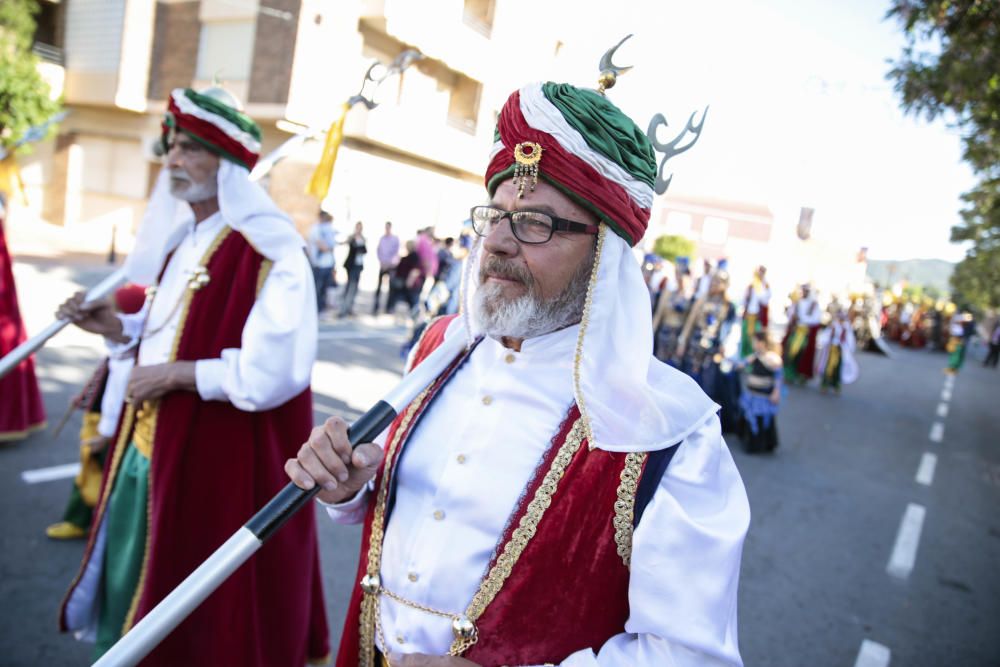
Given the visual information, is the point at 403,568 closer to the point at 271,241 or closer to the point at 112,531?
the point at 271,241

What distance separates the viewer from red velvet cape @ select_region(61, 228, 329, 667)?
2633 millimetres

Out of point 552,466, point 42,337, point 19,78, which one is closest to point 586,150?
point 552,466

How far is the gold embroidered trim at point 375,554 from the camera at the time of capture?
5.80ft

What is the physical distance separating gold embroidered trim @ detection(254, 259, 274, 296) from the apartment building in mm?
15771

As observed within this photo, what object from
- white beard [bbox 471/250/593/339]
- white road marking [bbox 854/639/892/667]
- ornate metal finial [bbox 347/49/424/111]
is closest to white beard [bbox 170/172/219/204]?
ornate metal finial [bbox 347/49/424/111]

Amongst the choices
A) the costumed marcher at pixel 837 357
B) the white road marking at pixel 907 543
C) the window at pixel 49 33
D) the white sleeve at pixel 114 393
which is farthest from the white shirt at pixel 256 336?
the window at pixel 49 33

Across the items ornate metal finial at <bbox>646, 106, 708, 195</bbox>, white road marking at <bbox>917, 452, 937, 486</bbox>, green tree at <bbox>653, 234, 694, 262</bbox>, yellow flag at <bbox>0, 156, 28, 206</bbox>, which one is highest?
green tree at <bbox>653, 234, 694, 262</bbox>

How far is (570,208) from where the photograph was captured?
5.63 feet

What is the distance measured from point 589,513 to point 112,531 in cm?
233

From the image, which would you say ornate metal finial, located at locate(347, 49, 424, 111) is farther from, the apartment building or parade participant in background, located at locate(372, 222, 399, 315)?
the apartment building

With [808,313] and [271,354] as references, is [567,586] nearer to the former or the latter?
[271,354]

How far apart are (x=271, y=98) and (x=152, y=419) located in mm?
18707

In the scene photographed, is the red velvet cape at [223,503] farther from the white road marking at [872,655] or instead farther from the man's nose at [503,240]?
the white road marking at [872,655]

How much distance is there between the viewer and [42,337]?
2781 mm
